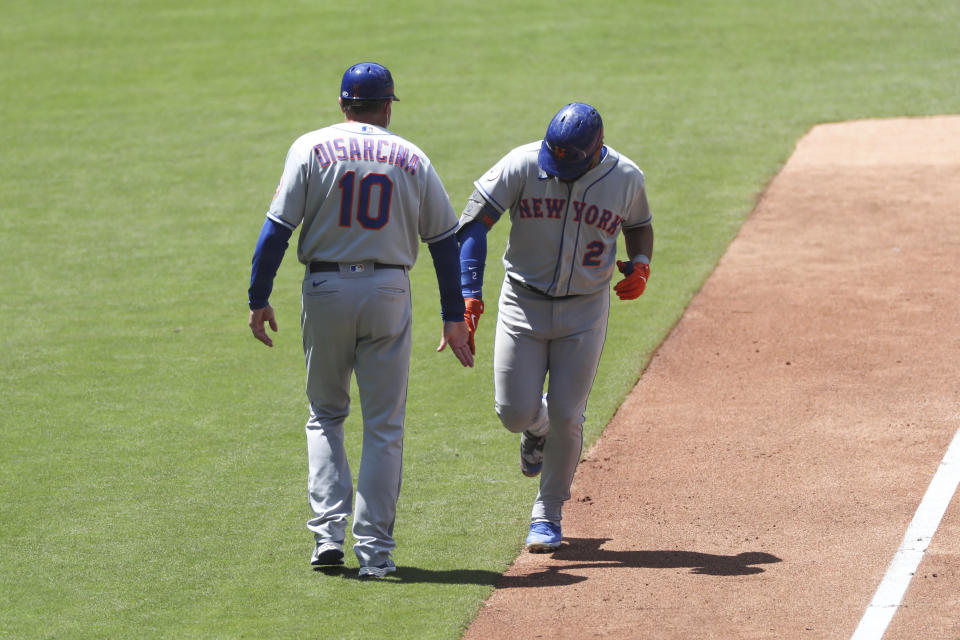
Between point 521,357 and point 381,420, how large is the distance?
741mm

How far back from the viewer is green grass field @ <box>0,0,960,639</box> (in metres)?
5.64

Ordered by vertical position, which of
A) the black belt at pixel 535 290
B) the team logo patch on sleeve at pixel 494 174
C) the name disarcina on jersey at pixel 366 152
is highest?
the name disarcina on jersey at pixel 366 152

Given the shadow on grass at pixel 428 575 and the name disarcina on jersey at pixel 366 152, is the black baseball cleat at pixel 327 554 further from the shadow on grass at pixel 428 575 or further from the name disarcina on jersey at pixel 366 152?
the name disarcina on jersey at pixel 366 152

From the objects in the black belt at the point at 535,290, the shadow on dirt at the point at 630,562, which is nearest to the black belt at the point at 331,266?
the black belt at the point at 535,290

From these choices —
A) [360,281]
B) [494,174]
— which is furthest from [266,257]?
[494,174]

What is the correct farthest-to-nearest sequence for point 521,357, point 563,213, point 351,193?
point 521,357 < point 563,213 < point 351,193

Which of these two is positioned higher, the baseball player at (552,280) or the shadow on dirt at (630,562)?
the baseball player at (552,280)

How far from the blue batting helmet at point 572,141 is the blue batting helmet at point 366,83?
0.72 metres

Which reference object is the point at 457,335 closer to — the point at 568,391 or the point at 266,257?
the point at 568,391

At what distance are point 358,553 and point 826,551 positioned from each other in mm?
2032

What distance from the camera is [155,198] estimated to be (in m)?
12.5

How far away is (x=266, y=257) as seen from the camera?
5.29 meters

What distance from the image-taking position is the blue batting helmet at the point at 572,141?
545 centimetres

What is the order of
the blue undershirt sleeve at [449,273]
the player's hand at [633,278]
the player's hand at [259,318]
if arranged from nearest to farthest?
the player's hand at [259,318] → the blue undershirt sleeve at [449,273] → the player's hand at [633,278]
